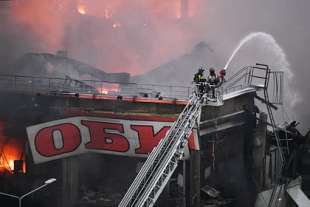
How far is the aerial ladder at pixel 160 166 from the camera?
12.2m

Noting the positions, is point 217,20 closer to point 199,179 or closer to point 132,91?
point 132,91

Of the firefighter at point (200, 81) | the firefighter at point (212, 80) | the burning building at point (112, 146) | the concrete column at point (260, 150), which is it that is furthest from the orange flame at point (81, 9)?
the firefighter at point (212, 80)

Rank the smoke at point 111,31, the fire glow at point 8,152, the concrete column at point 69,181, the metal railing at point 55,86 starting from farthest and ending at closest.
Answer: the smoke at point 111,31
the metal railing at point 55,86
the fire glow at point 8,152
the concrete column at point 69,181

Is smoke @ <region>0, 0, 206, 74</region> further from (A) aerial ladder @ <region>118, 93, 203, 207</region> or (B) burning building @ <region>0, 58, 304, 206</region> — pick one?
(A) aerial ladder @ <region>118, 93, 203, 207</region>

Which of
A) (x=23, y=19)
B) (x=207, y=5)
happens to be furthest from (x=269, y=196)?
(x=207, y=5)

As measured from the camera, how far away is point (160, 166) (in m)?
12.6

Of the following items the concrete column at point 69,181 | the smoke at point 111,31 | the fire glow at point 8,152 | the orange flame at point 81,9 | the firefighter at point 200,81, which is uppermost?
the orange flame at point 81,9

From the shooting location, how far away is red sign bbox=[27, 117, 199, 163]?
18078 millimetres

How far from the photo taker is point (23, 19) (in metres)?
26.6

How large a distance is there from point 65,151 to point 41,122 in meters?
1.81

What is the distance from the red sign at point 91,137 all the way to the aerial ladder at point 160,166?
4.50 meters

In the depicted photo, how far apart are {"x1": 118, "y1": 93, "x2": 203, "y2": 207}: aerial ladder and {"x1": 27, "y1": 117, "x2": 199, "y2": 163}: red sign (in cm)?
450

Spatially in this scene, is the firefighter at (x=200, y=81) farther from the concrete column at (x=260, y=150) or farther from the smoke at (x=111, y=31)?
the smoke at (x=111, y=31)

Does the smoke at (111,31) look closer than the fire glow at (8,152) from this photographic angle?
No
